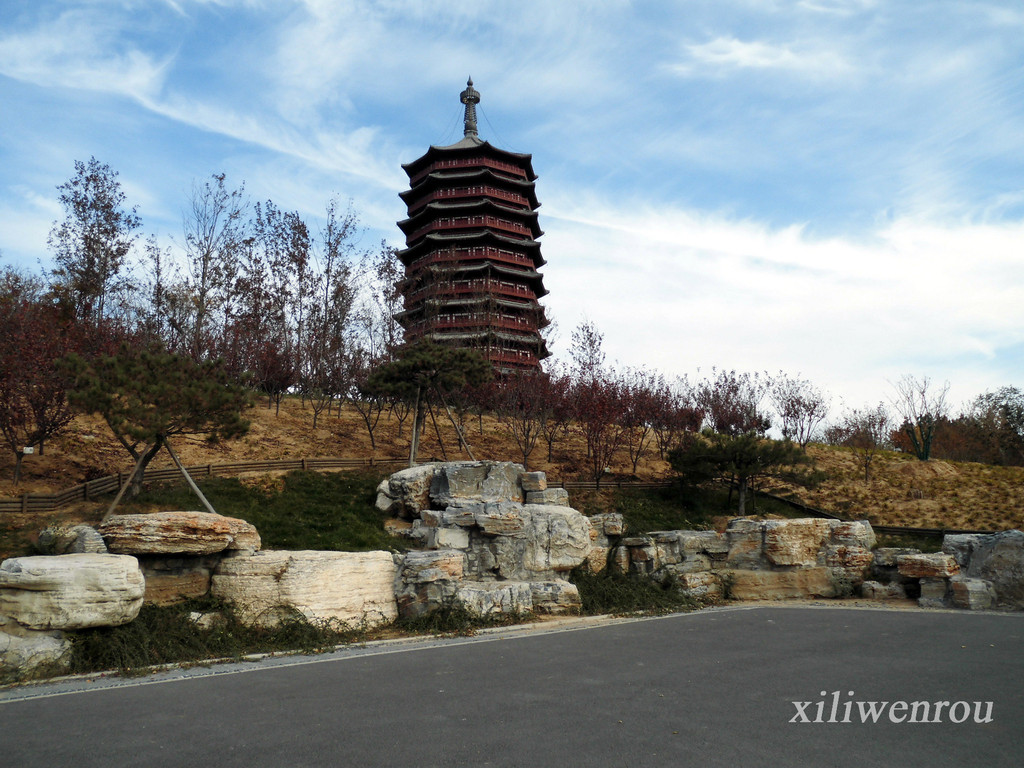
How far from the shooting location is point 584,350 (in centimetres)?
3628

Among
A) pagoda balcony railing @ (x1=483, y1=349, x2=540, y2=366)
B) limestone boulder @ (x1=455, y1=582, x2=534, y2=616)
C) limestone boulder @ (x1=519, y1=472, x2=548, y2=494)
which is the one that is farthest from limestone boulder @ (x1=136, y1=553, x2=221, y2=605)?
→ pagoda balcony railing @ (x1=483, y1=349, x2=540, y2=366)

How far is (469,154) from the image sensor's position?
155 feet

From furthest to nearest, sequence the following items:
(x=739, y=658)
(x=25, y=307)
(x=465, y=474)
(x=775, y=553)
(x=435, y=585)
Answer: (x=25, y=307) → (x=465, y=474) → (x=775, y=553) → (x=435, y=585) → (x=739, y=658)

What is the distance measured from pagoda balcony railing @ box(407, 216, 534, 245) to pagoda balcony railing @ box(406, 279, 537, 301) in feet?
12.9

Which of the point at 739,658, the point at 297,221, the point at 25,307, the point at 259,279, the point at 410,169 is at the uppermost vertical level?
the point at 410,169

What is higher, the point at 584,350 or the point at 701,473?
the point at 584,350

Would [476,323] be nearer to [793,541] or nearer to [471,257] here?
[471,257]

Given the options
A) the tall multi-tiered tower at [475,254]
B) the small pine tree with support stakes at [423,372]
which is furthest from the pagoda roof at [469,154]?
the small pine tree with support stakes at [423,372]

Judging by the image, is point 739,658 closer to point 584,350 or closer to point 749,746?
point 749,746

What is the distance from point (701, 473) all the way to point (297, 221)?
23.3m

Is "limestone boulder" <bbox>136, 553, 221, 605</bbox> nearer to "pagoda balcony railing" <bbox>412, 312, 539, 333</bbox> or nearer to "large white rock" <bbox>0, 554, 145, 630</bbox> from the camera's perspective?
"large white rock" <bbox>0, 554, 145, 630</bbox>

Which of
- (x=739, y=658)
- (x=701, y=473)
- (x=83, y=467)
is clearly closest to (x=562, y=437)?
(x=701, y=473)

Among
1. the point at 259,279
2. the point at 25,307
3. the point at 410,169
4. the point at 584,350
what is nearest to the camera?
the point at 25,307

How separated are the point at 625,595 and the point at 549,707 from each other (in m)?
8.46
